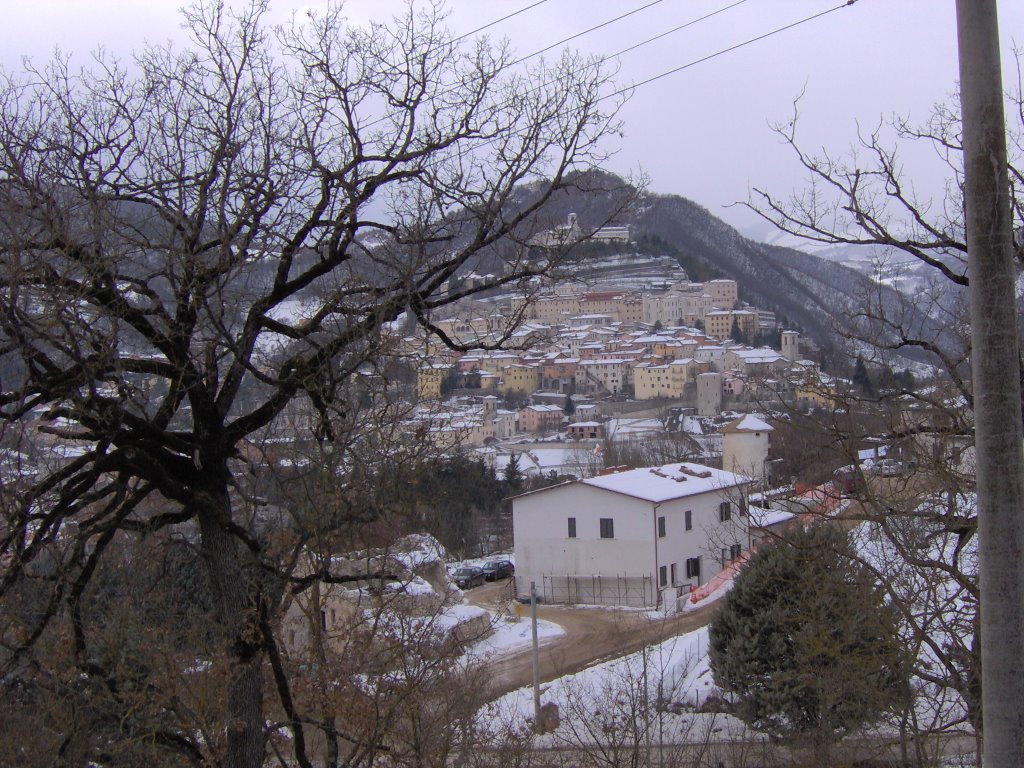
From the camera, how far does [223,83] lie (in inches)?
177

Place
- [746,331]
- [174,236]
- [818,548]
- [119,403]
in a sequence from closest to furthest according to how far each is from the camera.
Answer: [119,403]
[174,236]
[818,548]
[746,331]

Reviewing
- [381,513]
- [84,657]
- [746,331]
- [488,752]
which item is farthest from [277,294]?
[746,331]

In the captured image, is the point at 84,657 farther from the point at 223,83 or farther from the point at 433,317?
the point at 223,83

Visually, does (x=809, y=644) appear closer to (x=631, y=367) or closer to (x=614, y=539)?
(x=614, y=539)

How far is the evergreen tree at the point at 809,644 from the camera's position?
6.95m

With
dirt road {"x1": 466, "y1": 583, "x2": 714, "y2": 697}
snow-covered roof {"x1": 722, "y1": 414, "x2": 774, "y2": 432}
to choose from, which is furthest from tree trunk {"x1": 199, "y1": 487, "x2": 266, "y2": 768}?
snow-covered roof {"x1": 722, "y1": 414, "x2": 774, "y2": 432}

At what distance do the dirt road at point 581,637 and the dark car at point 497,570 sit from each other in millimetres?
1935

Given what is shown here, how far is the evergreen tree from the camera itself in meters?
6.95

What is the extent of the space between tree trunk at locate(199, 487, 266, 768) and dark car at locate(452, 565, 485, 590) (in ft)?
76.6

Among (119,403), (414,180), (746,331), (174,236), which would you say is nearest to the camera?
(119,403)

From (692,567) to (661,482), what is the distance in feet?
9.71

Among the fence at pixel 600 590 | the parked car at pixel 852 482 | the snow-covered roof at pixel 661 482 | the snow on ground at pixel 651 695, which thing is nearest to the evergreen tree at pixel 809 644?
the parked car at pixel 852 482

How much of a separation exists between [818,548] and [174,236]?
531cm

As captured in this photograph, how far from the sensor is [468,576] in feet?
95.3
